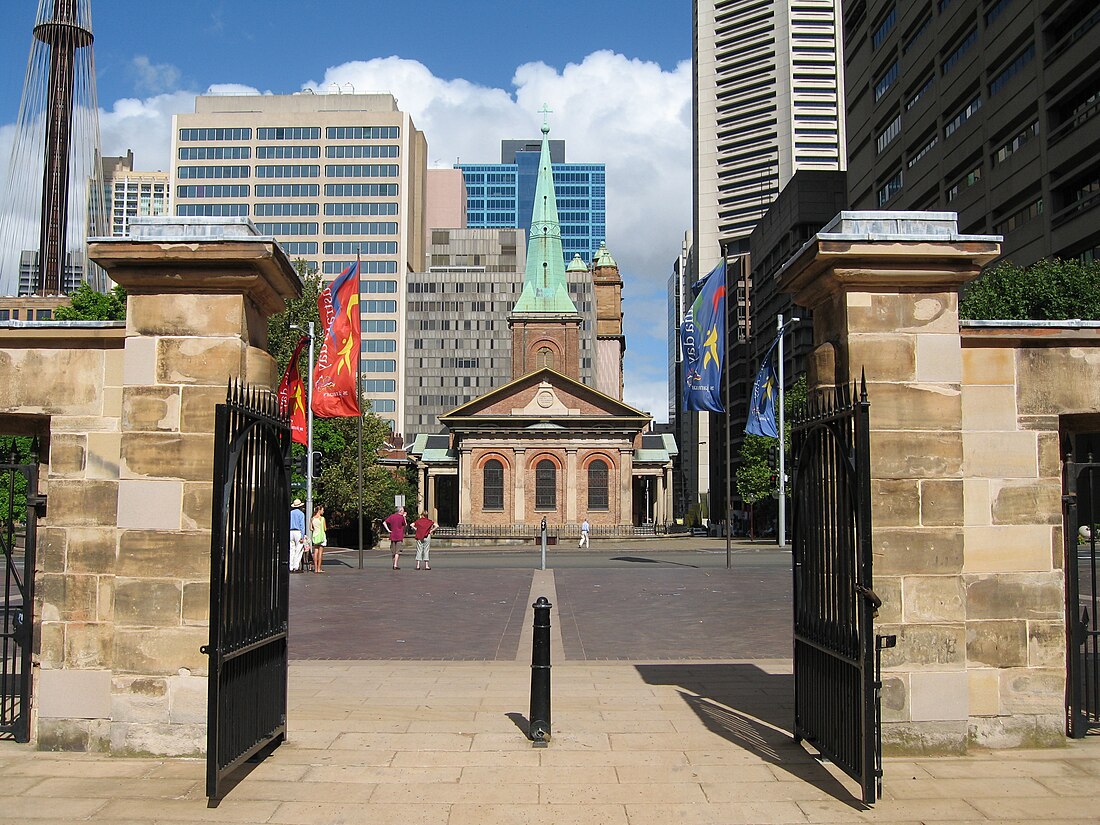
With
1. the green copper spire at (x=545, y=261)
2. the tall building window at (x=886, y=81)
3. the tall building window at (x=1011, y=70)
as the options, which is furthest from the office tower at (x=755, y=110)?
the tall building window at (x=1011, y=70)

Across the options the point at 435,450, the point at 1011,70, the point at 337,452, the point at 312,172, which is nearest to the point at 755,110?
the point at 312,172

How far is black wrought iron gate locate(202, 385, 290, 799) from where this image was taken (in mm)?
5926

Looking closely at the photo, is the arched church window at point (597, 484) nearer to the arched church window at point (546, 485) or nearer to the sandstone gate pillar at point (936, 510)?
the arched church window at point (546, 485)

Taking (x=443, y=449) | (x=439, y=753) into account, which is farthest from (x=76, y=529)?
(x=443, y=449)

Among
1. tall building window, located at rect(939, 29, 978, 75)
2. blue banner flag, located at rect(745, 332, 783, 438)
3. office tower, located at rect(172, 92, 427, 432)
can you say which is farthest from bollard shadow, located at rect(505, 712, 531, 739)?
office tower, located at rect(172, 92, 427, 432)

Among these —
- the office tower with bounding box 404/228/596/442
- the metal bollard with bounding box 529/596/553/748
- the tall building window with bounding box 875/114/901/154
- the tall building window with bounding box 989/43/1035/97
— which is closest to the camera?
the metal bollard with bounding box 529/596/553/748

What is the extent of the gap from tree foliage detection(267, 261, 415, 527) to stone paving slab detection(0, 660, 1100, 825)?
4205 centimetres

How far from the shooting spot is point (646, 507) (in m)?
75.8

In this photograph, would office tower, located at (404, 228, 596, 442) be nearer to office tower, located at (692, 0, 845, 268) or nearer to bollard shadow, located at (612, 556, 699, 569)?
office tower, located at (692, 0, 845, 268)

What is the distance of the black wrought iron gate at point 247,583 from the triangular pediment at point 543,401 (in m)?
57.0

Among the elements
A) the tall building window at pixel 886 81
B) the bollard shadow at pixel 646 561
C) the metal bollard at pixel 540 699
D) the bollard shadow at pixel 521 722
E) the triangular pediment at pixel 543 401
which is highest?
the tall building window at pixel 886 81

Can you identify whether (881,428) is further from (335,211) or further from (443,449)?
(335,211)

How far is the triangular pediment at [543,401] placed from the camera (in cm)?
6469

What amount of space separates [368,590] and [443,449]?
5019 centimetres
